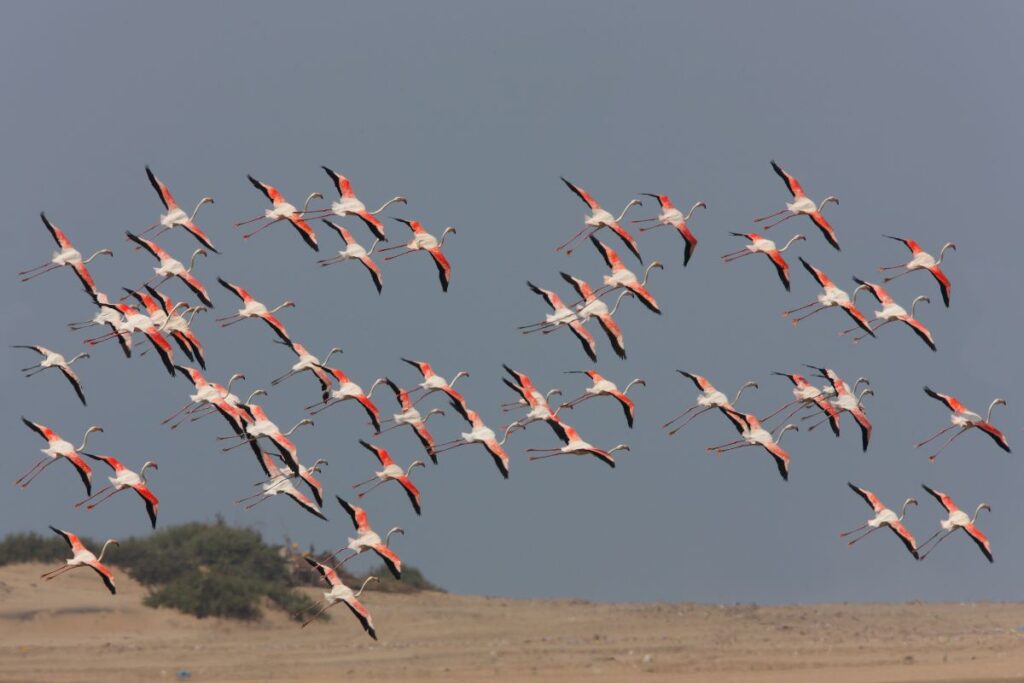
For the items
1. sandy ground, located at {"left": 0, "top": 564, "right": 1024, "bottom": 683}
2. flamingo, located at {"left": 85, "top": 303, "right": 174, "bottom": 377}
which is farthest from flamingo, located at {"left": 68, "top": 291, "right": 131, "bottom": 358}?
sandy ground, located at {"left": 0, "top": 564, "right": 1024, "bottom": 683}

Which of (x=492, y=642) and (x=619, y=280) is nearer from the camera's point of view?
(x=619, y=280)

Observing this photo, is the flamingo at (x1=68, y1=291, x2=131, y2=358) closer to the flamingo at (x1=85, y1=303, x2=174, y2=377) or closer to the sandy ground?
the flamingo at (x1=85, y1=303, x2=174, y2=377)

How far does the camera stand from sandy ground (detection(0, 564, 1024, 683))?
54.3 m

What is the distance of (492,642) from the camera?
5950 centimetres

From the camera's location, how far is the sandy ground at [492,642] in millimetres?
54312

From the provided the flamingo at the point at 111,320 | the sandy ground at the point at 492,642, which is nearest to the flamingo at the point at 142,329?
the flamingo at the point at 111,320

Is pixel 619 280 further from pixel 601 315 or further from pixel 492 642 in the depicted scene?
pixel 492 642

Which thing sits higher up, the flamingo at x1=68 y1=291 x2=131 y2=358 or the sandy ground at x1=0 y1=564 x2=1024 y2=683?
the flamingo at x1=68 y1=291 x2=131 y2=358

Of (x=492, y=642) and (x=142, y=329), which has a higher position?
(x=142, y=329)

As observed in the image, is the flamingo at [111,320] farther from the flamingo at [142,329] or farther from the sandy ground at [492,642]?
the sandy ground at [492,642]

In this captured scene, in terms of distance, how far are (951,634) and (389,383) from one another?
2697cm

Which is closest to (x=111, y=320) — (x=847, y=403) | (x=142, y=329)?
(x=142, y=329)

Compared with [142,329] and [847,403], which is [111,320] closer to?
[142,329]

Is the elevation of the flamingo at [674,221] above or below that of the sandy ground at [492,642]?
above
